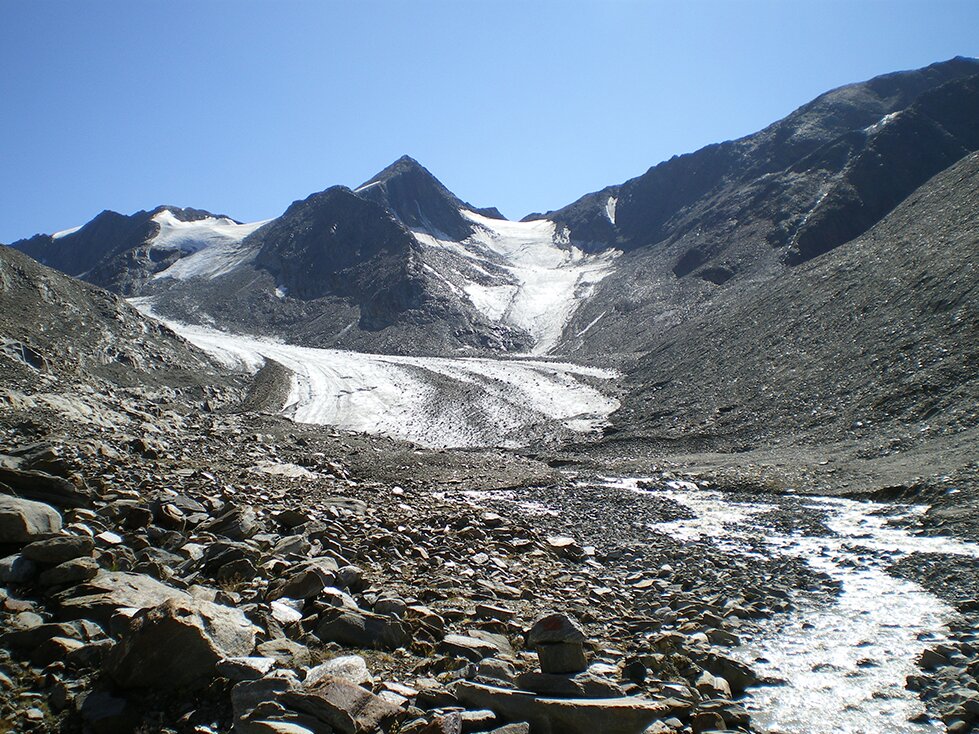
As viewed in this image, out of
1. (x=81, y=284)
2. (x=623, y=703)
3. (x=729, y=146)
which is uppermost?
(x=729, y=146)

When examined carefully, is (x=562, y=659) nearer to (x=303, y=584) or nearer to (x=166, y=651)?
(x=303, y=584)

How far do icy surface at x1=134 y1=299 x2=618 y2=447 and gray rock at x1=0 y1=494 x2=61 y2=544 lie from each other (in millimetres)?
23027

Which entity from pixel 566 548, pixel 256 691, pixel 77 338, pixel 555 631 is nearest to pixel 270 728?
pixel 256 691

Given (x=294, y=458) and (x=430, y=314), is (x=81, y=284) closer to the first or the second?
(x=294, y=458)

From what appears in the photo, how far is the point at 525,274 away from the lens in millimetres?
80188

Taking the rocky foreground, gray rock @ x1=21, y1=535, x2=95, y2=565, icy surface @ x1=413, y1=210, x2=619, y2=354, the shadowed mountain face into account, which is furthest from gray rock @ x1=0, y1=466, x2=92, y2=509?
icy surface @ x1=413, y1=210, x2=619, y2=354

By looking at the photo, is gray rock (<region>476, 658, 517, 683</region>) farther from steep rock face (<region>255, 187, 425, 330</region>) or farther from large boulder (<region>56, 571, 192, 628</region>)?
steep rock face (<region>255, 187, 425, 330</region>)

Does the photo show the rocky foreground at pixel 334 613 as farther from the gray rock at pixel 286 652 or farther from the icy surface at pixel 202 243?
the icy surface at pixel 202 243

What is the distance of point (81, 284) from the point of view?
35.1m

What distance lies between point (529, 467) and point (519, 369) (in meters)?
21.1

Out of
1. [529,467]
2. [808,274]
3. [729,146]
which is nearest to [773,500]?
[529,467]

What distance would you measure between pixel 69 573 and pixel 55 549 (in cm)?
32

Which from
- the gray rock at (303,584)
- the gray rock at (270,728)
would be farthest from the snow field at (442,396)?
the gray rock at (270,728)

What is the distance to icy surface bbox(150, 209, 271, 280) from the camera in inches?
3238
